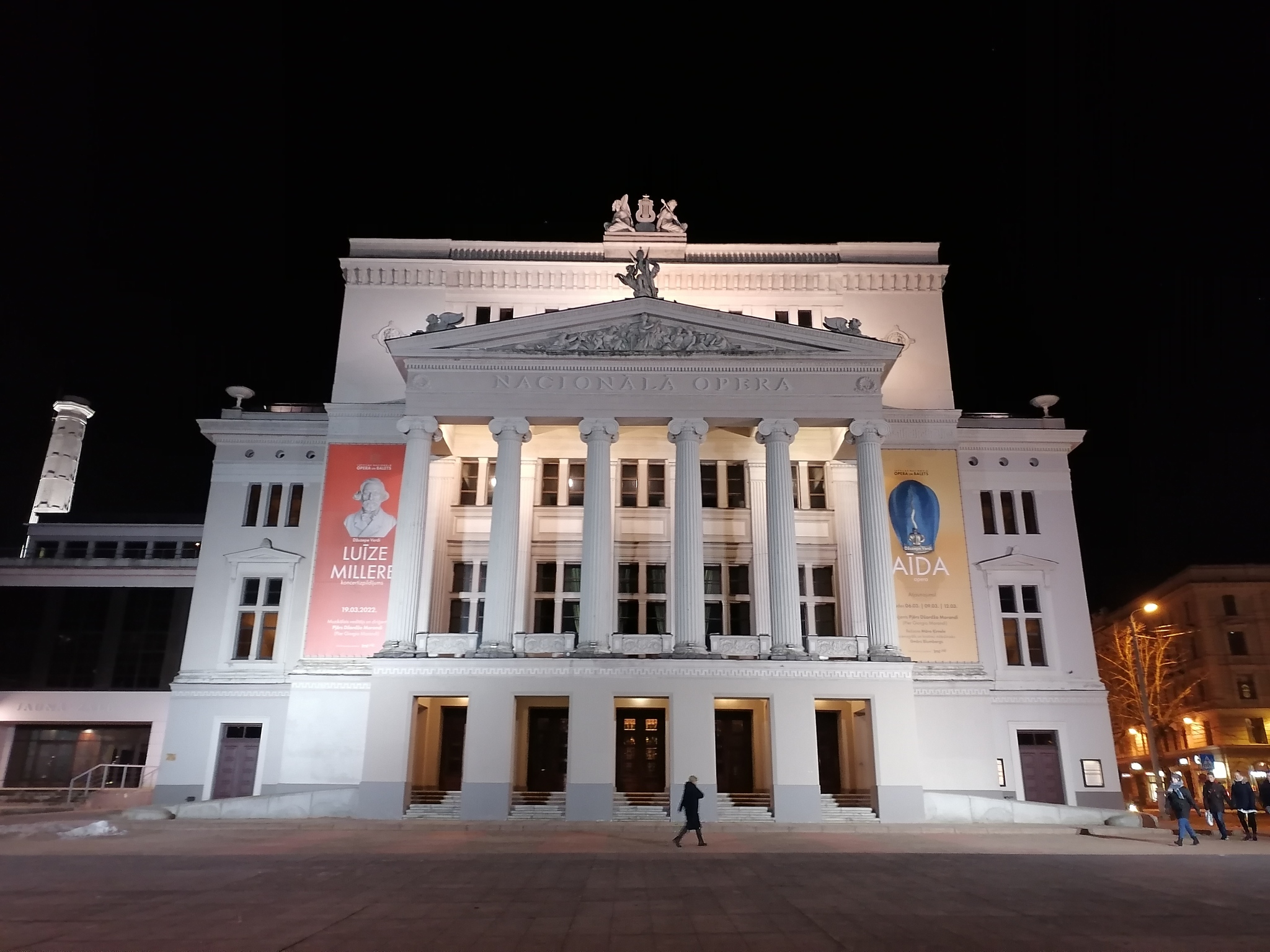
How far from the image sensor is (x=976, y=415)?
37.8 meters

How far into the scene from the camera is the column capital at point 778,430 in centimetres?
3175

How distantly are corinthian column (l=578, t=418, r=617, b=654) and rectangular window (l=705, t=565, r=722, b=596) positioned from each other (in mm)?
4861

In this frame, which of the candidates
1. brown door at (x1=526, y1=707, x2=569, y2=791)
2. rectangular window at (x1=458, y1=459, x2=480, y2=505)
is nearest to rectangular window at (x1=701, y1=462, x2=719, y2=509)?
rectangular window at (x1=458, y1=459, x2=480, y2=505)

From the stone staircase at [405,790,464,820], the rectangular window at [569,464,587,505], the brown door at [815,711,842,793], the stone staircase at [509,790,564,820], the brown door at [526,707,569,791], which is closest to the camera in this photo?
the stone staircase at [405,790,464,820]

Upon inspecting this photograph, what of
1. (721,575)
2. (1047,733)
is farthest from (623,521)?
(1047,733)

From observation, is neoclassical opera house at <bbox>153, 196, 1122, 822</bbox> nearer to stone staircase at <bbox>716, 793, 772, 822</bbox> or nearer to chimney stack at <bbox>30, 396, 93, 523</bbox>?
stone staircase at <bbox>716, 793, 772, 822</bbox>

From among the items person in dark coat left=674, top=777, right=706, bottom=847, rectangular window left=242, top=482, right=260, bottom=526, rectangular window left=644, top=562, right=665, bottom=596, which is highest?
rectangular window left=242, top=482, right=260, bottom=526

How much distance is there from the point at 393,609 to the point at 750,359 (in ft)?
52.9

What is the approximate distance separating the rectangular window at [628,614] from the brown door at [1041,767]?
15.9 m

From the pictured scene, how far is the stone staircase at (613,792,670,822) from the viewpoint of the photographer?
26969 millimetres

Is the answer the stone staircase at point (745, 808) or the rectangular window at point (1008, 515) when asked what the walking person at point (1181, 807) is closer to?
the stone staircase at point (745, 808)

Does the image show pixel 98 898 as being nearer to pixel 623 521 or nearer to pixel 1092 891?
pixel 1092 891

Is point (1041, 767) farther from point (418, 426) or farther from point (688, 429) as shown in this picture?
point (418, 426)

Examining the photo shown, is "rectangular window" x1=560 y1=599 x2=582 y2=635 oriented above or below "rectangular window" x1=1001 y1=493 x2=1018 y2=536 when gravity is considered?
below
